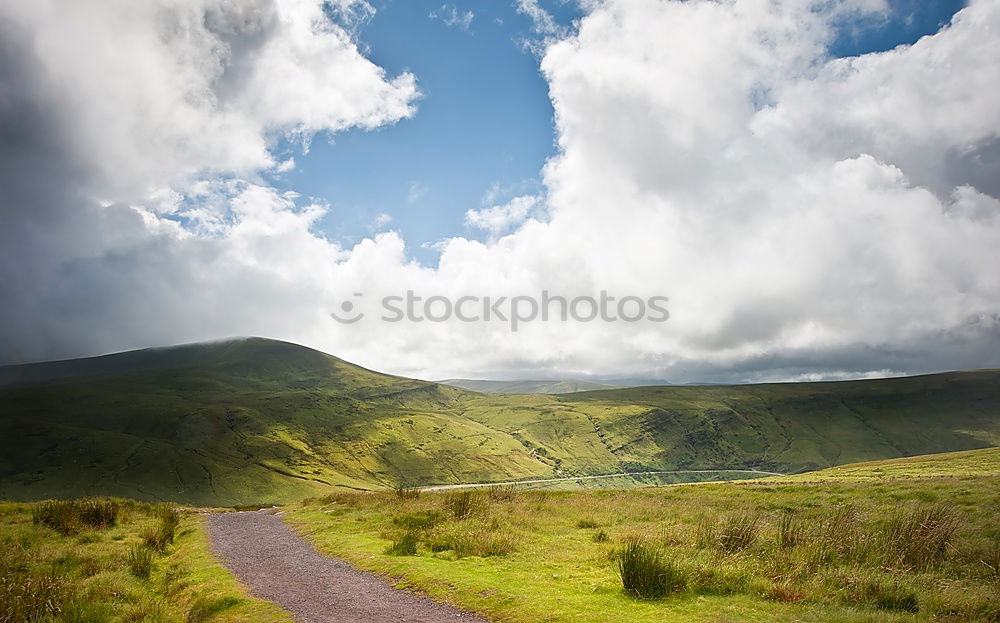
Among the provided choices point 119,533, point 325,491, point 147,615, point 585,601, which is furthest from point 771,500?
point 325,491

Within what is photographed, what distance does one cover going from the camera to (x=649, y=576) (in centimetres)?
1190

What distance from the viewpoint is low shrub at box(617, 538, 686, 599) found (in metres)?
11.8

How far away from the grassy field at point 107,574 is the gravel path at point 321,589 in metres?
0.65

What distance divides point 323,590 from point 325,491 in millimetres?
174751

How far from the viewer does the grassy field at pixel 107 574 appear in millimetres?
11195

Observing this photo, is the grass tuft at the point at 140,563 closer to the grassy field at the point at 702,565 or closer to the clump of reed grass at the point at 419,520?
the grassy field at the point at 702,565

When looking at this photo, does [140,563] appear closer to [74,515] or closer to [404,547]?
[404,547]

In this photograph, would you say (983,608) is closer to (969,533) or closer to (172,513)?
(969,533)

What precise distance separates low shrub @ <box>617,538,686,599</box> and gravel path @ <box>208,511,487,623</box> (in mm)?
3810

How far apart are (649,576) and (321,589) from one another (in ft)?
28.5

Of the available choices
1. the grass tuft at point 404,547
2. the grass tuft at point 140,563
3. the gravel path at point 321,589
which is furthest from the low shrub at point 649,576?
the grass tuft at point 140,563

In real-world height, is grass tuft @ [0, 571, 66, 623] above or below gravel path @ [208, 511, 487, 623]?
above

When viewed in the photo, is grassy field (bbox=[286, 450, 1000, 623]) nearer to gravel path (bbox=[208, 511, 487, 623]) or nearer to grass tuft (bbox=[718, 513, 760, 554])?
grass tuft (bbox=[718, 513, 760, 554])

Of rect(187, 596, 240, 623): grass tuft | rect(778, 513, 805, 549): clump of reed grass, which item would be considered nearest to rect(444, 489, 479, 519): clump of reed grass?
rect(187, 596, 240, 623): grass tuft
